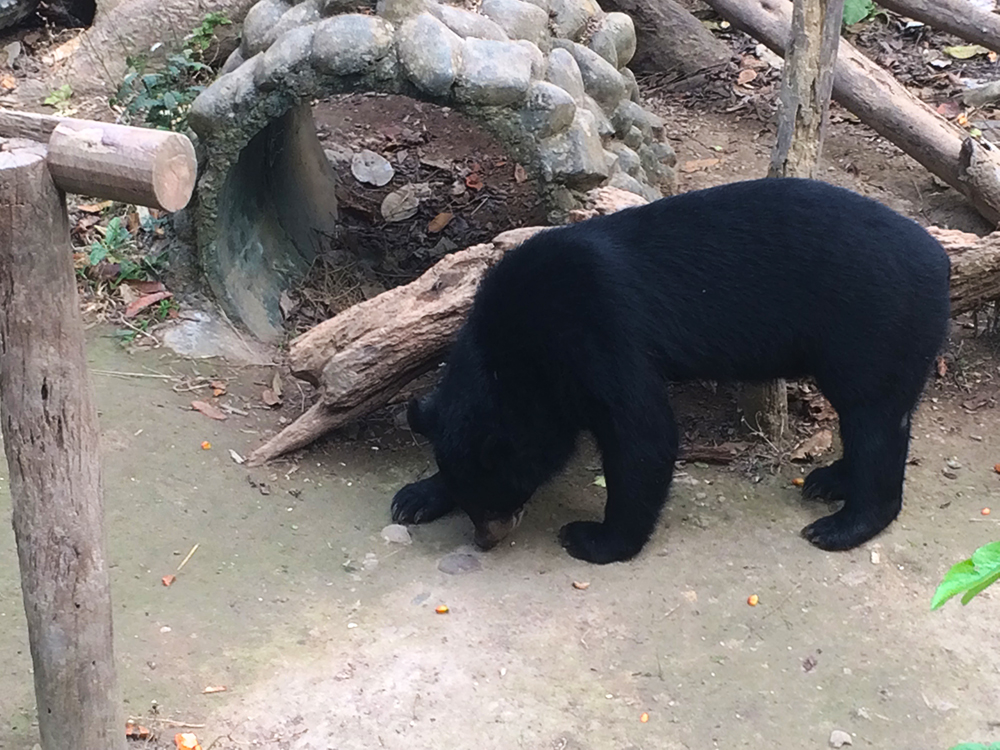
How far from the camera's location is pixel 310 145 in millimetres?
7301

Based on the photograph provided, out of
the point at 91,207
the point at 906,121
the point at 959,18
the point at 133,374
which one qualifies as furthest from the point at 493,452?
the point at 959,18

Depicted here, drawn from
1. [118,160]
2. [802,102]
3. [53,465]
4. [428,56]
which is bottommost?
[53,465]

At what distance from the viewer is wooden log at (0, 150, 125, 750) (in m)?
2.49

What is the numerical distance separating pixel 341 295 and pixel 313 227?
30.2 inches

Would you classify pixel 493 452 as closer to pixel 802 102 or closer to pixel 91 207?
pixel 802 102

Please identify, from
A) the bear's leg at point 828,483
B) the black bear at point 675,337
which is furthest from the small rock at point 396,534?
the bear's leg at point 828,483

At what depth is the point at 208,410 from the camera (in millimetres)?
5164

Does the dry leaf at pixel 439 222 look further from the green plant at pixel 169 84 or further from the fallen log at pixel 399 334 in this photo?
the fallen log at pixel 399 334

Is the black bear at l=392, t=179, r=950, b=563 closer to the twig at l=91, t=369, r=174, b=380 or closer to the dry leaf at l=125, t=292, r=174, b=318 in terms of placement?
the twig at l=91, t=369, r=174, b=380

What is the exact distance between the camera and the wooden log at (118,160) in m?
2.36

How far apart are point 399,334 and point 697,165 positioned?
351 centimetres

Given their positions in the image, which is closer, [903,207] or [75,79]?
[903,207]

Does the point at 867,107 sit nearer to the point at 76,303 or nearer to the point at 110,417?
the point at 110,417

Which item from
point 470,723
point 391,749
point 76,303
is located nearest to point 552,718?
point 470,723
